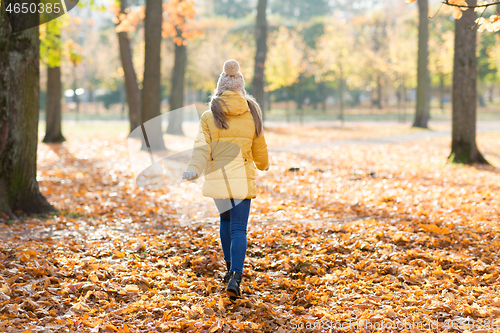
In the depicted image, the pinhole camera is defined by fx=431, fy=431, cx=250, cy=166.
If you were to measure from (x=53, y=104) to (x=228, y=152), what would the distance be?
47.7 ft

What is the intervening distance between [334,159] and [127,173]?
5.68 m

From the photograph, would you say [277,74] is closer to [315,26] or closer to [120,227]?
[315,26]

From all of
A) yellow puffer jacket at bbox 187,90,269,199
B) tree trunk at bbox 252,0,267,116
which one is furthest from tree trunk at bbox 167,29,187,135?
yellow puffer jacket at bbox 187,90,269,199

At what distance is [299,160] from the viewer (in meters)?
12.1

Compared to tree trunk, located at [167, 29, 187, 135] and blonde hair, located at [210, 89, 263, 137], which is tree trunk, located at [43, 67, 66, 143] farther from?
blonde hair, located at [210, 89, 263, 137]

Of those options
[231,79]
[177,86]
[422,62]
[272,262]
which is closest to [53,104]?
[177,86]

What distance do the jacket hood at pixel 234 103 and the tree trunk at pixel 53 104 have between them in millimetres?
14452

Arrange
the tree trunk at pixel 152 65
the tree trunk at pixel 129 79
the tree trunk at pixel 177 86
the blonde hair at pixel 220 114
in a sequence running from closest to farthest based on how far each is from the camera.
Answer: the blonde hair at pixel 220 114 < the tree trunk at pixel 152 65 < the tree trunk at pixel 129 79 < the tree trunk at pixel 177 86

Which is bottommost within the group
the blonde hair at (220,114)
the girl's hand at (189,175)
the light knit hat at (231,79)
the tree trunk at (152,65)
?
the girl's hand at (189,175)

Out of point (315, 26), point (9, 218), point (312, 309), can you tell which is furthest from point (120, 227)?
point (315, 26)

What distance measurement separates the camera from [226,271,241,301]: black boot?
3.61 m

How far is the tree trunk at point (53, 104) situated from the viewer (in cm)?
1595

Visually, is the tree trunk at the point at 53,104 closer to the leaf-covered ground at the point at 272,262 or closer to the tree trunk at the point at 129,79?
the tree trunk at the point at 129,79

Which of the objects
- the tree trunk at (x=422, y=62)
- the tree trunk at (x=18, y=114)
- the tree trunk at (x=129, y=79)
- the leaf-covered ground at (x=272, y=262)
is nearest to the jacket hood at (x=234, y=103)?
the leaf-covered ground at (x=272, y=262)
